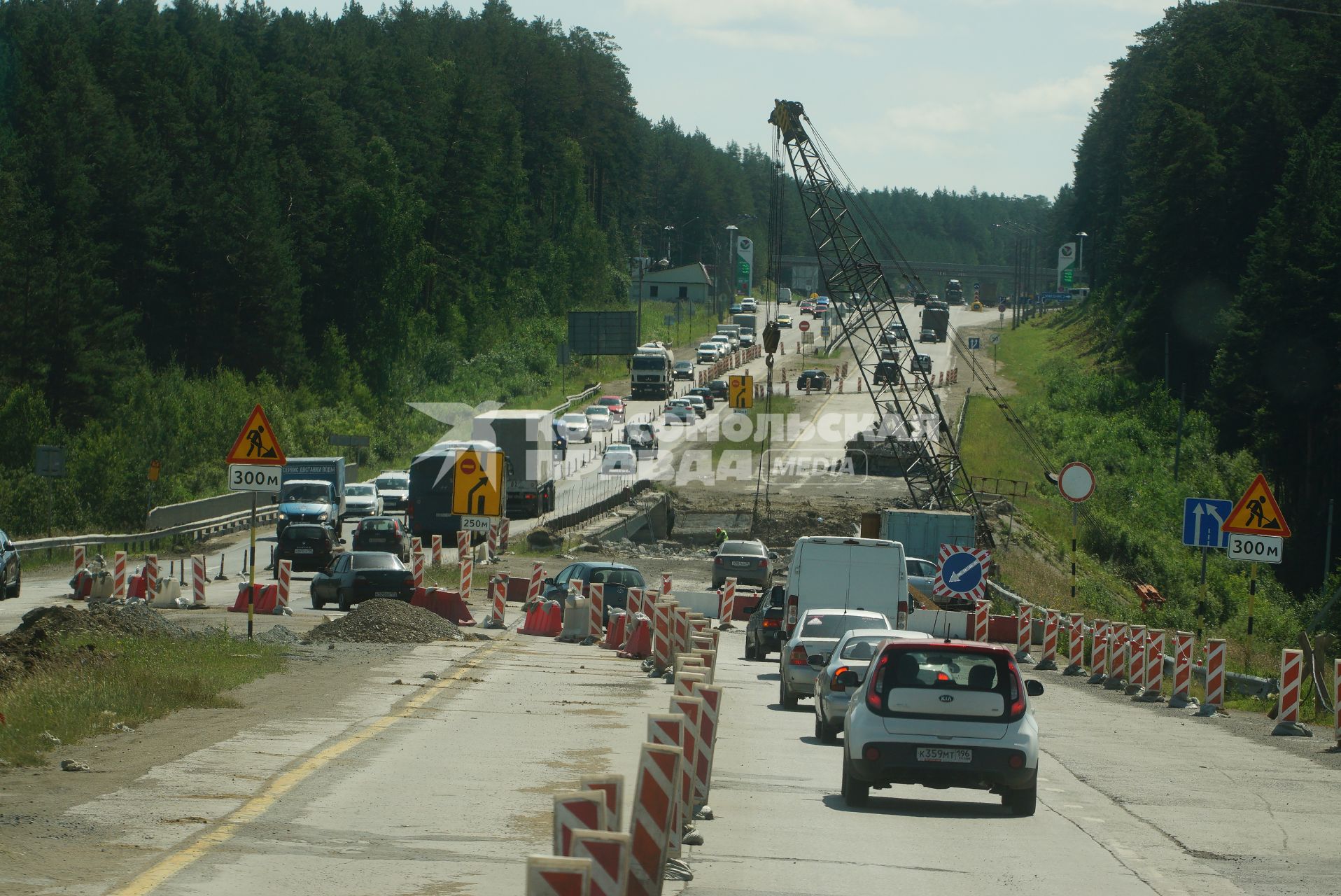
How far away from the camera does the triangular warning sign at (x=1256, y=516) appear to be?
23.1 m

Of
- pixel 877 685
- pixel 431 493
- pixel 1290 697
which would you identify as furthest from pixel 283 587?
pixel 877 685

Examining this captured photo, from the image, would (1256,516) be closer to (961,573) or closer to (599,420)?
(961,573)

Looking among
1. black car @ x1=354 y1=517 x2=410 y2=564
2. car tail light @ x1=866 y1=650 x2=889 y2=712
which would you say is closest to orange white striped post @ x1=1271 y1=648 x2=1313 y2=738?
car tail light @ x1=866 y1=650 x2=889 y2=712

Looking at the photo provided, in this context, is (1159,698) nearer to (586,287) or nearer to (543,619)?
(543,619)

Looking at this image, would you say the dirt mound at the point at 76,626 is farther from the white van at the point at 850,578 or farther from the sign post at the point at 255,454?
the white van at the point at 850,578

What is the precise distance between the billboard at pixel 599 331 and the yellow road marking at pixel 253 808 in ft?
287

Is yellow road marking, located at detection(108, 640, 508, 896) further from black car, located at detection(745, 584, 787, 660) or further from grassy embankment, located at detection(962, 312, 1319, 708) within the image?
grassy embankment, located at detection(962, 312, 1319, 708)

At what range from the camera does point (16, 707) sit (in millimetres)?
14578

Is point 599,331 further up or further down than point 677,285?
further down

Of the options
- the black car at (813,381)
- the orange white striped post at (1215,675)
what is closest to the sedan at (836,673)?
the orange white striped post at (1215,675)

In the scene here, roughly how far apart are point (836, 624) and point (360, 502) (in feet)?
141

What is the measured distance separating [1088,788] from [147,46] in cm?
8708

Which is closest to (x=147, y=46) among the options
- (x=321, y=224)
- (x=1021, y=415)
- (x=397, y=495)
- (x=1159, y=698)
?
(x=321, y=224)

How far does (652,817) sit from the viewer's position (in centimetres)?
768
